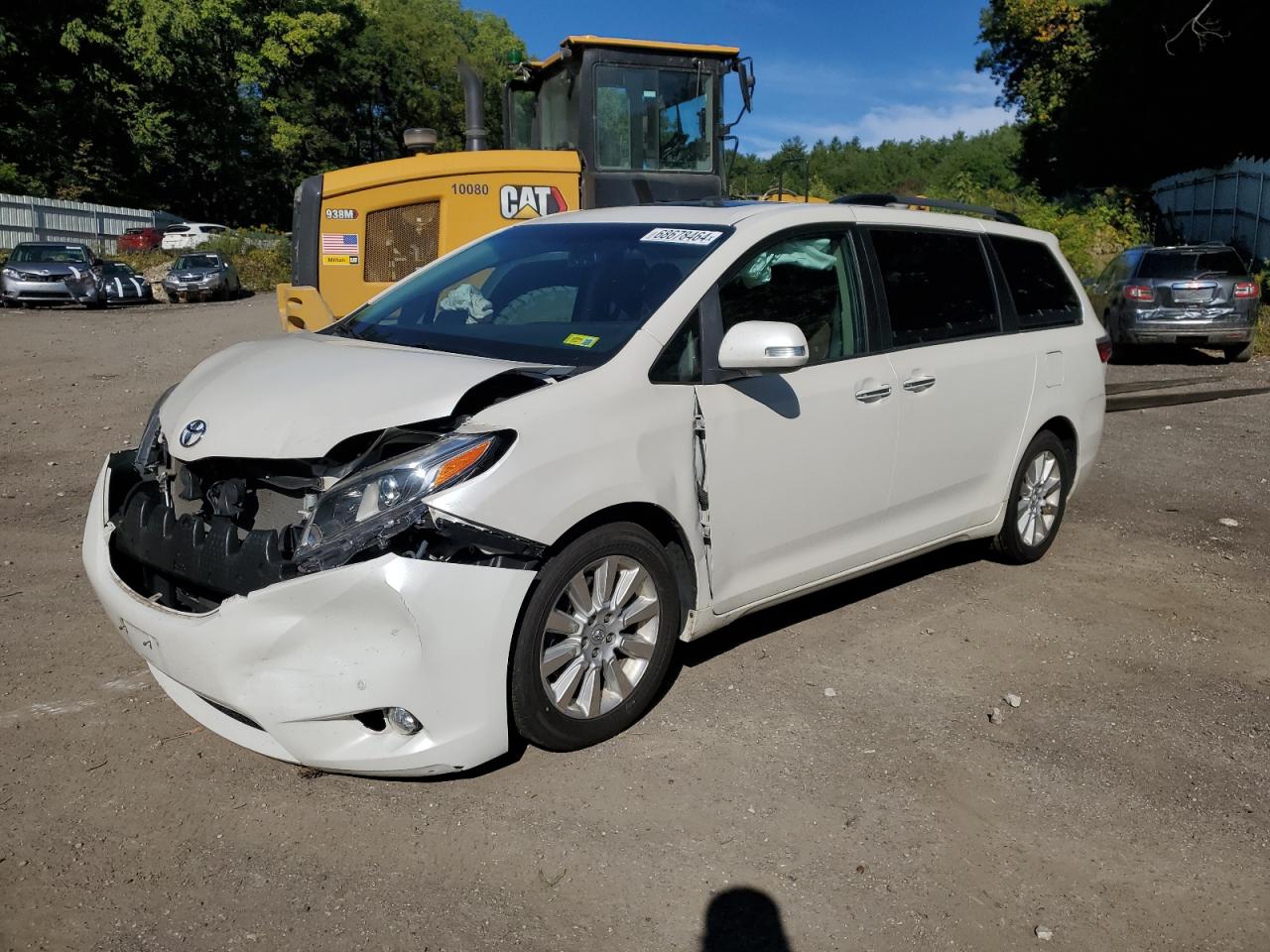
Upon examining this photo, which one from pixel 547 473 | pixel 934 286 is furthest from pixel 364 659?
pixel 934 286

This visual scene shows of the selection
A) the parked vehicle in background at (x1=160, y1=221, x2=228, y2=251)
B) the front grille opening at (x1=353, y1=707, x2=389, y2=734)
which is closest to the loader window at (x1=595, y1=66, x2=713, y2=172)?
the front grille opening at (x1=353, y1=707, x2=389, y2=734)

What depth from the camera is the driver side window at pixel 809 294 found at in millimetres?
4484

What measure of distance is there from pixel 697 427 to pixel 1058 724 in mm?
1771

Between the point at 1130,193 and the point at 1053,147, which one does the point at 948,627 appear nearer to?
the point at 1130,193

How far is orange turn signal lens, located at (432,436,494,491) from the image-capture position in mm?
3439

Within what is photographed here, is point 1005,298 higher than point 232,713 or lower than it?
higher

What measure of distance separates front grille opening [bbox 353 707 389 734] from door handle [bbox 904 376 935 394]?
2655 millimetres

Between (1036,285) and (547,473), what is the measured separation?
356 centimetres

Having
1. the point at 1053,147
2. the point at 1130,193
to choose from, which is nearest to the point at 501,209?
the point at 1130,193

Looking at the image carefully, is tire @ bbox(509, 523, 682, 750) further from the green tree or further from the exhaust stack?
the green tree

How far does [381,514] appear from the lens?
3.39m

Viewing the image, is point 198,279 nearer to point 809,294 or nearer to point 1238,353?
point 1238,353

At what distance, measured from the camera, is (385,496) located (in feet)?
11.3

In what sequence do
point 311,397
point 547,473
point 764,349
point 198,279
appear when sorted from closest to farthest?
point 547,473, point 311,397, point 764,349, point 198,279
